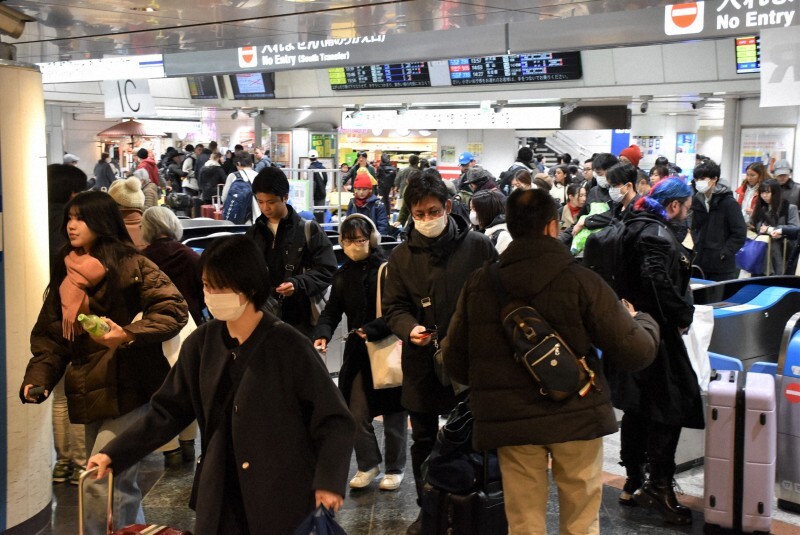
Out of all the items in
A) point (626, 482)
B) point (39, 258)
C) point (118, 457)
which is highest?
point (39, 258)

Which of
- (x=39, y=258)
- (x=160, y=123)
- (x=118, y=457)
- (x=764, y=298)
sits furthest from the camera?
(x=160, y=123)

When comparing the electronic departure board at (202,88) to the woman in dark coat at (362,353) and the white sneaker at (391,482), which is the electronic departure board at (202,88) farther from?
the white sneaker at (391,482)

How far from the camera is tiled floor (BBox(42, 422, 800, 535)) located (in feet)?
15.9

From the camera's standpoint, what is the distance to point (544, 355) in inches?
131

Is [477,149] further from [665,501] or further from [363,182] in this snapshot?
[665,501]

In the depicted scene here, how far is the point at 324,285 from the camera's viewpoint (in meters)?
5.45

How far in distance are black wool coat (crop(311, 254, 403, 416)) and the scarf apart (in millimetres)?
1512

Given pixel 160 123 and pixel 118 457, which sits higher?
pixel 160 123

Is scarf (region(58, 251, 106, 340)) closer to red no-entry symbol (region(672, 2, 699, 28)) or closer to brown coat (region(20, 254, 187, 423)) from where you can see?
brown coat (region(20, 254, 187, 423))

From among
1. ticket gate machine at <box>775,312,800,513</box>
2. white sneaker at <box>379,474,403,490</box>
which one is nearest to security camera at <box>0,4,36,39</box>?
white sneaker at <box>379,474,403,490</box>

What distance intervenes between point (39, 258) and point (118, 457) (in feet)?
7.04

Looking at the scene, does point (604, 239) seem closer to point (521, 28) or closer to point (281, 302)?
point (281, 302)

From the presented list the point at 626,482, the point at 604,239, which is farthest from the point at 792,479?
the point at 604,239

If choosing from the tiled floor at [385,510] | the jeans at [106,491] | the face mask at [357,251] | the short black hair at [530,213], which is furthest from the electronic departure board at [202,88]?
the short black hair at [530,213]
